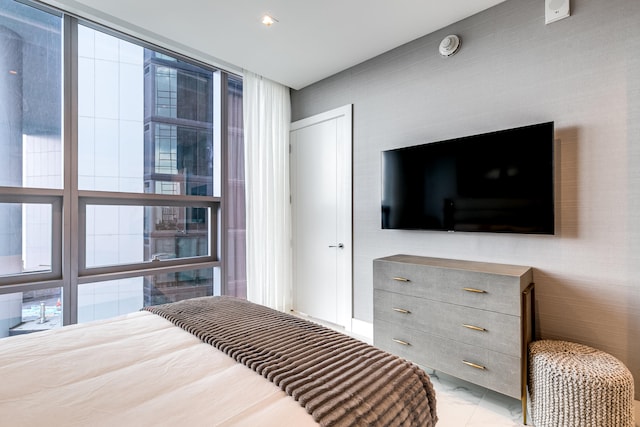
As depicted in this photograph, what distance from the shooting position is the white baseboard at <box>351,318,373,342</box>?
3.04m

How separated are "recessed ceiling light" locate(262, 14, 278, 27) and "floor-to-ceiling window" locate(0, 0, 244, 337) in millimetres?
1105

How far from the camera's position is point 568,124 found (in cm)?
199

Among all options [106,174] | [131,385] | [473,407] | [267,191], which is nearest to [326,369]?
[131,385]

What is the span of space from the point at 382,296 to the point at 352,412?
1629 millimetres

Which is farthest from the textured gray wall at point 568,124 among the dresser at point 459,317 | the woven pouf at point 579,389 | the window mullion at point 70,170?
the window mullion at point 70,170

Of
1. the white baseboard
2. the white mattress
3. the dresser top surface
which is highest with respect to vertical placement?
the dresser top surface

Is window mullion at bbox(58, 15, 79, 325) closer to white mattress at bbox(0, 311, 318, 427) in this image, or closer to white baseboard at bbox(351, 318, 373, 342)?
white mattress at bbox(0, 311, 318, 427)

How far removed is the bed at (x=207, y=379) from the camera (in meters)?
0.86

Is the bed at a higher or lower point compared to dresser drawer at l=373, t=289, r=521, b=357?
higher

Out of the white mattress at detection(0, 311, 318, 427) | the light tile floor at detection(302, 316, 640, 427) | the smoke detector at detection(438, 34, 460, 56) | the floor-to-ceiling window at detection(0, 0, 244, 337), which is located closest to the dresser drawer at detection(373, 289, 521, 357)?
the light tile floor at detection(302, 316, 640, 427)

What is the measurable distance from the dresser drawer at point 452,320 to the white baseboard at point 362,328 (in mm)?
628

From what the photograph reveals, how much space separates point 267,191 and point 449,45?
7.35ft

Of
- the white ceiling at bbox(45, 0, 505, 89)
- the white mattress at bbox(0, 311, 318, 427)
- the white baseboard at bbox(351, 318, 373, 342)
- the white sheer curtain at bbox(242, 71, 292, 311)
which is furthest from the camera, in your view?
the white sheer curtain at bbox(242, 71, 292, 311)

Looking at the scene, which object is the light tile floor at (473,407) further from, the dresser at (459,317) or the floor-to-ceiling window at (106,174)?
the floor-to-ceiling window at (106,174)
